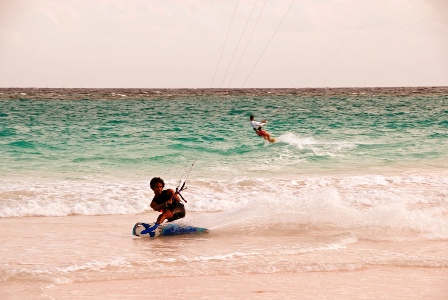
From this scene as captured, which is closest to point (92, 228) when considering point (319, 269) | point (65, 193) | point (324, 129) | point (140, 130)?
point (65, 193)

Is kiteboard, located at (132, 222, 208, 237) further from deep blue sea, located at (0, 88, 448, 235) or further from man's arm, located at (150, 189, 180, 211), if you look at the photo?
deep blue sea, located at (0, 88, 448, 235)

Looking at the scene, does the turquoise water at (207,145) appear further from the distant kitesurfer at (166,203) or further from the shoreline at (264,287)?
the shoreline at (264,287)

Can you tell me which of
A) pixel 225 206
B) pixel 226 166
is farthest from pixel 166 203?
pixel 226 166

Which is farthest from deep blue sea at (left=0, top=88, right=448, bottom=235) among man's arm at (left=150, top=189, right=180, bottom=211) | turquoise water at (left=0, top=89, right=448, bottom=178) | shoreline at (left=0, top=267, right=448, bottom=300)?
shoreline at (left=0, top=267, right=448, bottom=300)

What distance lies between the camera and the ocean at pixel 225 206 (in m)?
7.62

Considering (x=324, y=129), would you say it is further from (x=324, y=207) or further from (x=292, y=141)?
(x=324, y=207)

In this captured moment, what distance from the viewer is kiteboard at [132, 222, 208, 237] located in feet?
30.7

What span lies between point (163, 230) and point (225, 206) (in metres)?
3.10

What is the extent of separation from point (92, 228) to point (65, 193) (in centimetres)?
346

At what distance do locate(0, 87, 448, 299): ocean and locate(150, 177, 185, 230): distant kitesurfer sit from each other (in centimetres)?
51

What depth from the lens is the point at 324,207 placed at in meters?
10.6

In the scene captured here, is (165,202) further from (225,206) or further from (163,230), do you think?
(225,206)

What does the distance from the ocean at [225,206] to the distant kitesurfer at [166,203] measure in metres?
0.51

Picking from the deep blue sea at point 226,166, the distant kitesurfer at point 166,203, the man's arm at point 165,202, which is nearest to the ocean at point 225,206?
the deep blue sea at point 226,166
